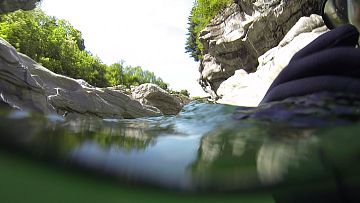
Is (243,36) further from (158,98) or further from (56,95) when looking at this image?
(56,95)

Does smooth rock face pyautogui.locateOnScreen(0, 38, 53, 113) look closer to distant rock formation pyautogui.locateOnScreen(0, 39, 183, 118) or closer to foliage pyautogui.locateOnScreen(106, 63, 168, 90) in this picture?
distant rock formation pyautogui.locateOnScreen(0, 39, 183, 118)

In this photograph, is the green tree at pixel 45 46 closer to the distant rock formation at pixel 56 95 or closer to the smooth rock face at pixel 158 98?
the smooth rock face at pixel 158 98

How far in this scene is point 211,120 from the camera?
285cm

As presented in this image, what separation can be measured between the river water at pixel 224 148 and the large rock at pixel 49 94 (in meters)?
3.62

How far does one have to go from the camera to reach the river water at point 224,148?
2053 millimetres

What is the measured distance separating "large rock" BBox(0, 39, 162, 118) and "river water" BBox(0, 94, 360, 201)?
11.9 ft

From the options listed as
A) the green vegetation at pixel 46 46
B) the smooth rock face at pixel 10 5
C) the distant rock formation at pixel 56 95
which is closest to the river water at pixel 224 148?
the distant rock formation at pixel 56 95

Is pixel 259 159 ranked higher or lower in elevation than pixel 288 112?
lower

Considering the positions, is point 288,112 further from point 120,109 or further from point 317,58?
point 120,109

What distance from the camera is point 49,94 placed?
11977mm

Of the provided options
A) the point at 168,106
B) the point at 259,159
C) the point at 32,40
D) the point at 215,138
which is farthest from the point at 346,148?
the point at 32,40

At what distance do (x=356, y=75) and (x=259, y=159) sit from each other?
35.3 inches

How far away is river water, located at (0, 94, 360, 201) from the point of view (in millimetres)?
2053

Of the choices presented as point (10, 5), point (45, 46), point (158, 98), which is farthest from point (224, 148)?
point (45, 46)
